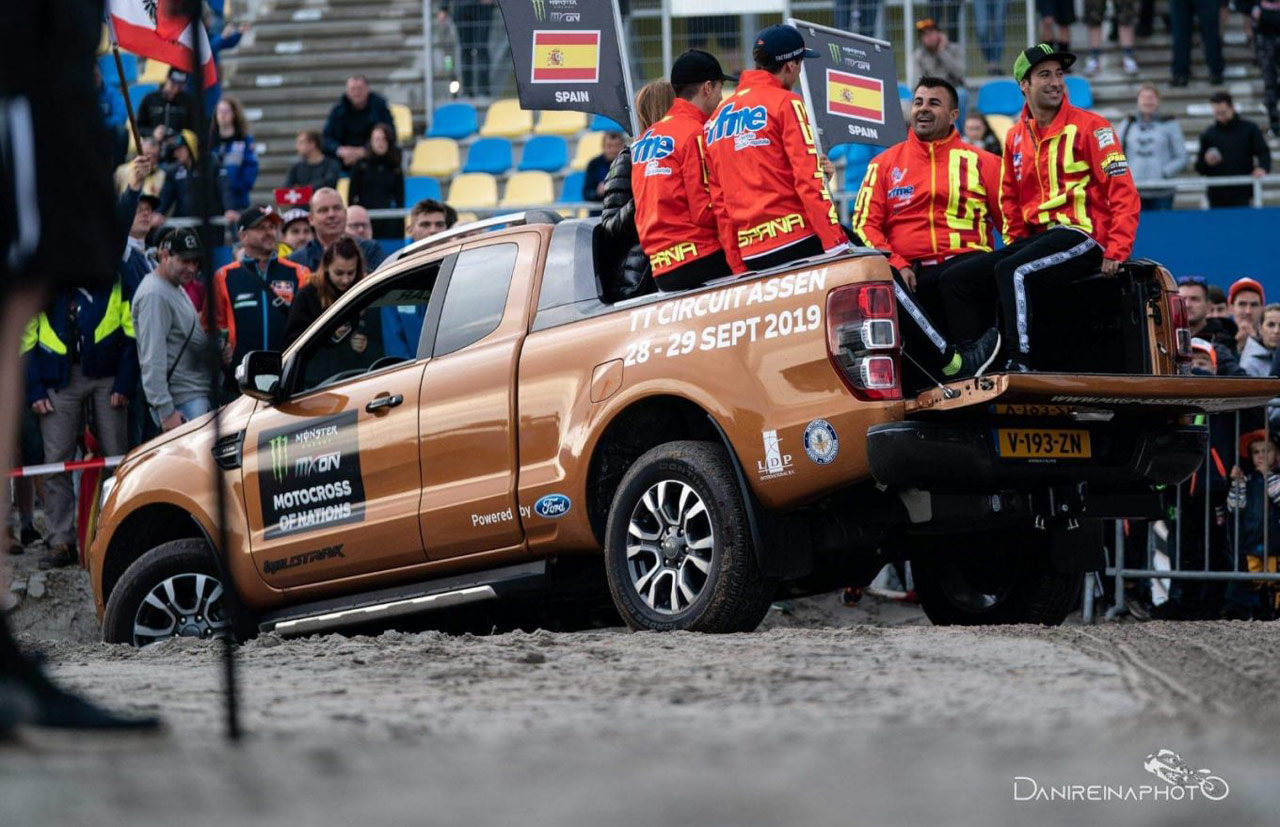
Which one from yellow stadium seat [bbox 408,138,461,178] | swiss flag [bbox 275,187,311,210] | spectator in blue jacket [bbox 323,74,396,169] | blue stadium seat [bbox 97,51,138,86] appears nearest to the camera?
swiss flag [bbox 275,187,311,210]

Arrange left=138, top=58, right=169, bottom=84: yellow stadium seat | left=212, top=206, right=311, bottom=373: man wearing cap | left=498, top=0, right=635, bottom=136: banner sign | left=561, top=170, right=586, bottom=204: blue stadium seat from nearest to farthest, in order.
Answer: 1. left=498, top=0, right=635, bottom=136: banner sign
2. left=212, top=206, right=311, bottom=373: man wearing cap
3. left=561, top=170, right=586, bottom=204: blue stadium seat
4. left=138, top=58, right=169, bottom=84: yellow stadium seat

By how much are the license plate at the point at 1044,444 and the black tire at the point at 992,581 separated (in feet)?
2.27

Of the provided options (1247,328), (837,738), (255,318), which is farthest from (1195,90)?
(837,738)

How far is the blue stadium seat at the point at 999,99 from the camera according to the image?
19203mm

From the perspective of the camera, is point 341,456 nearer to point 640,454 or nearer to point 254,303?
point 640,454

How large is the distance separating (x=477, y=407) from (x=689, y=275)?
1103 millimetres

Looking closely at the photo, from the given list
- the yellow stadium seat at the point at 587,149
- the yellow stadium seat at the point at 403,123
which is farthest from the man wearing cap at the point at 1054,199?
the yellow stadium seat at the point at 403,123

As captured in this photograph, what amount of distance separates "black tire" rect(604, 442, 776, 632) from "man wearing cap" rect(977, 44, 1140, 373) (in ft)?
4.55

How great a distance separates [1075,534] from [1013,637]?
131cm

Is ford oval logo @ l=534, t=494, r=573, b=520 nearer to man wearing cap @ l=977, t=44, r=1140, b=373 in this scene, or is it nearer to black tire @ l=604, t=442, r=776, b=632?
black tire @ l=604, t=442, r=776, b=632

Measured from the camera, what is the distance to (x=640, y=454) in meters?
8.17

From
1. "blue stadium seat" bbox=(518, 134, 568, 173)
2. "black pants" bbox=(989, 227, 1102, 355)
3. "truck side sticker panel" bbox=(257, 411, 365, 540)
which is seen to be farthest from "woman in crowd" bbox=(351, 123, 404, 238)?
"black pants" bbox=(989, 227, 1102, 355)

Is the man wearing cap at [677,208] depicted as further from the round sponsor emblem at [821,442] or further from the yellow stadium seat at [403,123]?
the yellow stadium seat at [403,123]

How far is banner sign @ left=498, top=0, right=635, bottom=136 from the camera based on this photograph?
1129 cm
